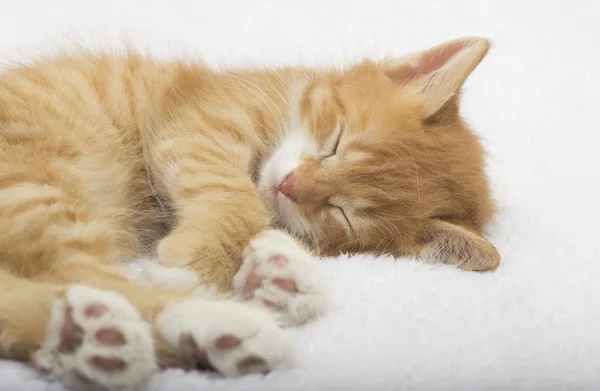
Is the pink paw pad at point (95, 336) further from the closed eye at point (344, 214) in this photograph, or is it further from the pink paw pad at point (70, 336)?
the closed eye at point (344, 214)

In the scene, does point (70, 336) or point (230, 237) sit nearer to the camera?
point (70, 336)

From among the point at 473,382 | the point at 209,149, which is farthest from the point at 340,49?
the point at 473,382

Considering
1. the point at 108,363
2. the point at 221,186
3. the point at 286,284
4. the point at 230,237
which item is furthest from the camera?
the point at 221,186

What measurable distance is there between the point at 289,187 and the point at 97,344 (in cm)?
67

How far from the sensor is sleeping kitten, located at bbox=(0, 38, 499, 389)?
0.96 meters

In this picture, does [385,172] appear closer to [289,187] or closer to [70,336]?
[289,187]

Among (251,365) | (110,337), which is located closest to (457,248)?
(251,365)

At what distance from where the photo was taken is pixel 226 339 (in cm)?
88

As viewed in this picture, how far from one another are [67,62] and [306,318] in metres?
0.98

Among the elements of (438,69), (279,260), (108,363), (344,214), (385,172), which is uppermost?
(438,69)

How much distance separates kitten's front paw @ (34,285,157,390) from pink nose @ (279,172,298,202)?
59 centimetres

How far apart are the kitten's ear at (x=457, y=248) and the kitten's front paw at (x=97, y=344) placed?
778 millimetres

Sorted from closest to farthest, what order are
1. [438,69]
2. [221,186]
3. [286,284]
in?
[286,284]
[221,186]
[438,69]

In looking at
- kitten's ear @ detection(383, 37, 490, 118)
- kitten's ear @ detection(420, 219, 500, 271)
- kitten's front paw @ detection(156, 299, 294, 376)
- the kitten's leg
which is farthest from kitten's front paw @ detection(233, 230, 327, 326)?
kitten's ear @ detection(383, 37, 490, 118)
